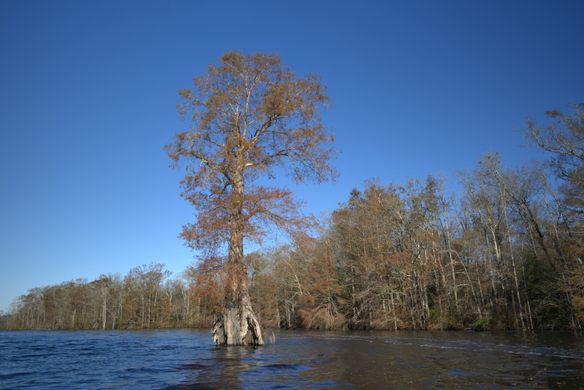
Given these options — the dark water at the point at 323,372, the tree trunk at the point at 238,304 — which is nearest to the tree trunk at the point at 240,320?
the tree trunk at the point at 238,304

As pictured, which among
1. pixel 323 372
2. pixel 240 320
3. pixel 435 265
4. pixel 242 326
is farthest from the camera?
pixel 435 265

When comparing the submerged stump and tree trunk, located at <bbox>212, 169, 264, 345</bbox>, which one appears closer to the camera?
tree trunk, located at <bbox>212, 169, 264, 345</bbox>

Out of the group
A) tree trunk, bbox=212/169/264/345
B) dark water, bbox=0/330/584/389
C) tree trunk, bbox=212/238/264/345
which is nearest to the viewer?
dark water, bbox=0/330/584/389

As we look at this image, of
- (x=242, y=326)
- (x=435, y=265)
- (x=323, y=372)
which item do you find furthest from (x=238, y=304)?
(x=435, y=265)

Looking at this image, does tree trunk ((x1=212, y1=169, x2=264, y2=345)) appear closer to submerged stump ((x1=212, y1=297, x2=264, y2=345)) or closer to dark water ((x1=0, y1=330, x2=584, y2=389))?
submerged stump ((x1=212, y1=297, x2=264, y2=345))

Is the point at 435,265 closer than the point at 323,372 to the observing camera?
No

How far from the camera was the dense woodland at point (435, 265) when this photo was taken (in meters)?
31.2

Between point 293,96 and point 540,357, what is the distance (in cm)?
1885

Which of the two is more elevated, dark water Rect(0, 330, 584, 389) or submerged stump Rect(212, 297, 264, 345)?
submerged stump Rect(212, 297, 264, 345)

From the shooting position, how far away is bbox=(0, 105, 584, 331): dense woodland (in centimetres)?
3116

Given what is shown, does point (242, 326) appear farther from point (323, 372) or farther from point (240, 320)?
point (323, 372)

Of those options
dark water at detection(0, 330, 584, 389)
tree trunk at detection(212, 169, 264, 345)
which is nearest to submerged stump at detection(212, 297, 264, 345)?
tree trunk at detection(212, 169, 264, 345)

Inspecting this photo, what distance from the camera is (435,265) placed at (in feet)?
152

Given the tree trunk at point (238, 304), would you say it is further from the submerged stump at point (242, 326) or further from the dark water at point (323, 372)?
the dark water at point (323, 372)
